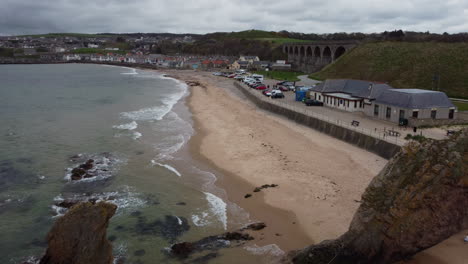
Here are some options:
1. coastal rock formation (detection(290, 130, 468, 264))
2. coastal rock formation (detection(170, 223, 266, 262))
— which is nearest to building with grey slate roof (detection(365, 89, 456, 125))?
coastal rock formation (detection(290, 130, 468, 264))

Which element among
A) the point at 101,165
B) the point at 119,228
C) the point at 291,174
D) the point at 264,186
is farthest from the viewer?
the point at 101,165

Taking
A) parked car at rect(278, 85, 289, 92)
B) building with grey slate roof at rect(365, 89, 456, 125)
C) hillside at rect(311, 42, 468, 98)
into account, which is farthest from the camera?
parked car at rect(278, 85, 289, 92)

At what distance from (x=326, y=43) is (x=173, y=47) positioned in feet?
394

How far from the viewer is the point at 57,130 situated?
3234cm

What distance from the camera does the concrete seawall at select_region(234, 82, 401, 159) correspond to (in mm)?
21731

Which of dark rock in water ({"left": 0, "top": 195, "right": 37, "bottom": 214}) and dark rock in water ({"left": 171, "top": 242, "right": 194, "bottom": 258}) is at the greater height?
dark rock in water ({"left": 171, "top": 242, "right": 194, "bottom": 258})

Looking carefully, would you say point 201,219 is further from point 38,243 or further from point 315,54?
point 315,54

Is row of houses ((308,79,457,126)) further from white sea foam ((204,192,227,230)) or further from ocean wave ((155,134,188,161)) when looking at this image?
white sea foam ((204,192,227,230))

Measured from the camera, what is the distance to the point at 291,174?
65.9ft

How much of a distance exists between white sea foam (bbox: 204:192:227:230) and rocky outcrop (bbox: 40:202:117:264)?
556cm

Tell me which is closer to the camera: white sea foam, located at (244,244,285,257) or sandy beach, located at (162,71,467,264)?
white sea foam, located at (244,244,285,257)

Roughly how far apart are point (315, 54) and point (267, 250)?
8788cm

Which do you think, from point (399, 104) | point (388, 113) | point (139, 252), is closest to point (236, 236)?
point (139, 252)

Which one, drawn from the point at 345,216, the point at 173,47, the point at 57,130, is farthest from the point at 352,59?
the point at 173,47
